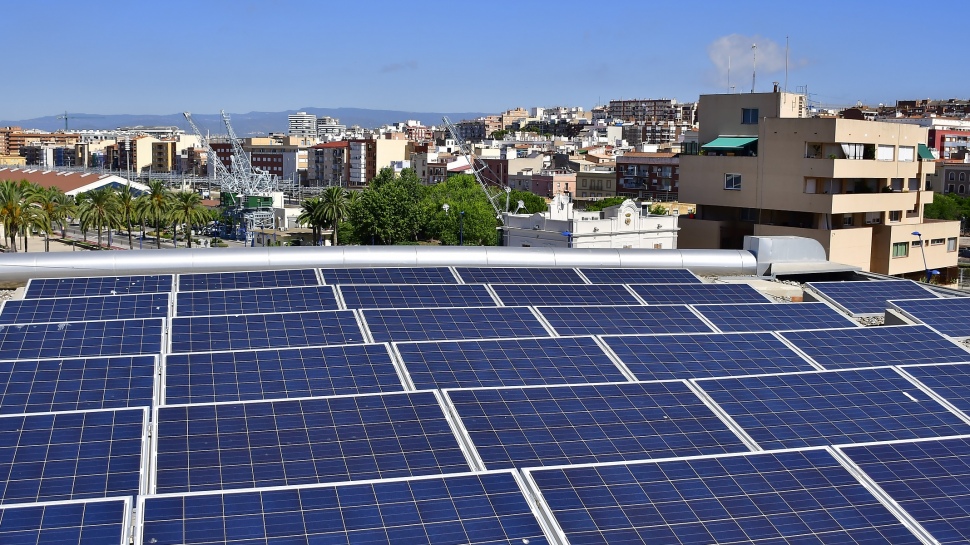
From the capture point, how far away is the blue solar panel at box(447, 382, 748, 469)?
16312 mm

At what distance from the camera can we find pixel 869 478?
51.5ft

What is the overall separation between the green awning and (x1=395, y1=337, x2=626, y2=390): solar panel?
42.5 meters

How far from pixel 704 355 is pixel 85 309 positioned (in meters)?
14.8

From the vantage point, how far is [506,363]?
66.5 feet

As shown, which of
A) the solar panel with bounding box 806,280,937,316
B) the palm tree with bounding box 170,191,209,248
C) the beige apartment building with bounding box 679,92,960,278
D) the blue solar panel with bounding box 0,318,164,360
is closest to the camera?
the blue solar panel with bounding box 0,318,164,360

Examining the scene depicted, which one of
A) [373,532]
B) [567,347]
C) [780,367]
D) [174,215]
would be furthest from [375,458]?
[174,215]

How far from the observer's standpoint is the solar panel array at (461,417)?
45.4 feet

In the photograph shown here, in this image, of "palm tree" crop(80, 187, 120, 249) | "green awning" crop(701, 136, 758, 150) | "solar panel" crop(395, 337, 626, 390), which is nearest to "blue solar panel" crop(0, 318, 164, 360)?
"solar panel" crop(395, 337, 626, 390)

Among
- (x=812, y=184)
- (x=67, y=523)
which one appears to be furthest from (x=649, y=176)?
(x=67, y=523)

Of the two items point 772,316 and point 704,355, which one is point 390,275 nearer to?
point 704,355

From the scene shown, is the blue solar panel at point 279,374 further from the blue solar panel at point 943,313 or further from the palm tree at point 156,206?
the palm tree at point 156,206

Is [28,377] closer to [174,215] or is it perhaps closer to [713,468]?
[713,468]

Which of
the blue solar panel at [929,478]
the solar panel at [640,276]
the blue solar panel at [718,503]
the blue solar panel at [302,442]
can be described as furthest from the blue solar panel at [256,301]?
the blue solar panel at [929,478]

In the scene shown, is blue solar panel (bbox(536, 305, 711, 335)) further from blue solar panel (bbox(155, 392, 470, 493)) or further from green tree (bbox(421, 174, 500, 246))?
green tree (bbox(421, 174, 500, 246))
